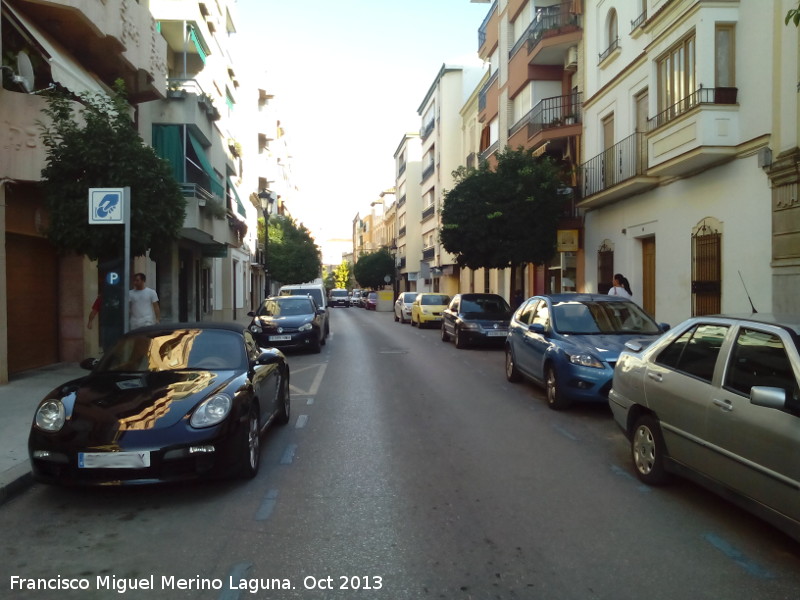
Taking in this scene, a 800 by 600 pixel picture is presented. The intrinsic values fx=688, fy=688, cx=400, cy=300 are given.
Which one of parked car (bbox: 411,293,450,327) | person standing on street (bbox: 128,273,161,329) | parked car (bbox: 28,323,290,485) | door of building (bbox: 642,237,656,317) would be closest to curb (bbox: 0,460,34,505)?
parked car (bbox: 28,323,290,485)

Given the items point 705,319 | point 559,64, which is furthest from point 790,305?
point 559,64

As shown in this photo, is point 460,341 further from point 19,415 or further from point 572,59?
point 19,415

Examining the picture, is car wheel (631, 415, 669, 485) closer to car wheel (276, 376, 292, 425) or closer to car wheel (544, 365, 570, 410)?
car wheel (544, 365, 570, 410)

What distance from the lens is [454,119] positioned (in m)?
51.0

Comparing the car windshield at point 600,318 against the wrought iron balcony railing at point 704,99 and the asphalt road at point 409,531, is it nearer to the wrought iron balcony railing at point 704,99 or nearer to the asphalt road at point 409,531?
the asphalt road at point 409,531

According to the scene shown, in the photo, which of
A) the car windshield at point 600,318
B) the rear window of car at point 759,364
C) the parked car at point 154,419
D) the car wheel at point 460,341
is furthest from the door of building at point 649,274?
the parked car at point 154,419

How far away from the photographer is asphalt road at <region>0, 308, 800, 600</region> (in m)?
3.90

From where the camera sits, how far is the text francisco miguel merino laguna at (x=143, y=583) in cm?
386

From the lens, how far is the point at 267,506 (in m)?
5.32

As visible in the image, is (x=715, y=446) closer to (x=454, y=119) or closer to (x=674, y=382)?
(x=674, y=382)

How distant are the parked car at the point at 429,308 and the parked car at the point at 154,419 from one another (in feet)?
74.2

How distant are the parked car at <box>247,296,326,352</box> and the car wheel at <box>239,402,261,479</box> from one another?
10.9 m

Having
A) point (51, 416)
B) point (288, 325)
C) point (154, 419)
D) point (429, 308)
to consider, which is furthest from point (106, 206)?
point (429, 308)

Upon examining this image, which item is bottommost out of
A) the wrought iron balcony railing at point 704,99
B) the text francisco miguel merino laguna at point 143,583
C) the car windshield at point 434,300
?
the text francisco miguel merino laguna at point 143,583
